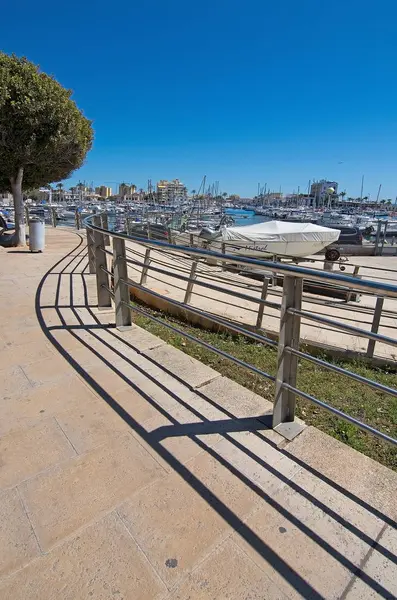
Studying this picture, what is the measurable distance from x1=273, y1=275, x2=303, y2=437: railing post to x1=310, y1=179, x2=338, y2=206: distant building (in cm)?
8802

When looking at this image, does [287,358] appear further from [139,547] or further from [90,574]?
[90,574]

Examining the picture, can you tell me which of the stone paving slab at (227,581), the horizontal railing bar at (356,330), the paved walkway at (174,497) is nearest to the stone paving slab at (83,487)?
the paved walkway at (174,497)

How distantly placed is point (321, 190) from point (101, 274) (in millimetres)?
99071

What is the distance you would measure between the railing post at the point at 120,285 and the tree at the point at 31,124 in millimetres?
6601

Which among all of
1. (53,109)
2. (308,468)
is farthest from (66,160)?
(308,468)

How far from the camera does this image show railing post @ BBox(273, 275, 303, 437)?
195 cm

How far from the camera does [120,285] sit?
3.63 metres

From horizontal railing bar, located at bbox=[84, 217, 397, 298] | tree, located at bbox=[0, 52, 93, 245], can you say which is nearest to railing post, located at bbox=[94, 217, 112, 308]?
horizontal railing bar, located at bbox=[84, 217, 397, 298]

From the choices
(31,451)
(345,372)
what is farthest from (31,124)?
(345,372)

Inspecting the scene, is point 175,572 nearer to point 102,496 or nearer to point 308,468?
point 102,496

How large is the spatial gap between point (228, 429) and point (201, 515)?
63 centimetres

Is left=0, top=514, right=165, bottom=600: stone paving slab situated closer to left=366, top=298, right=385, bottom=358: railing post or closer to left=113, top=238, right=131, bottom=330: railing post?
left=113, top=238, right=131, bottom=330: railing post

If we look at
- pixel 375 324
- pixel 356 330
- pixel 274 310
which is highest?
pixel 356 330

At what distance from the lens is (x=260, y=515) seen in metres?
1.56
